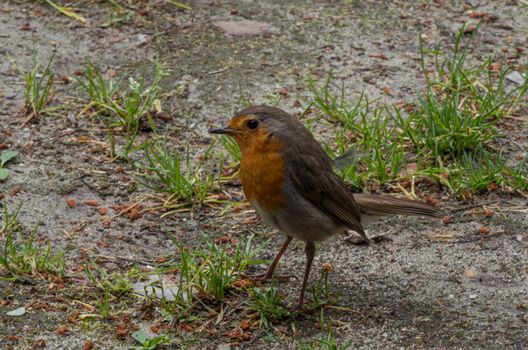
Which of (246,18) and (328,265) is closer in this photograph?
(328,265)

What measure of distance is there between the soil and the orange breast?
0.58 meters

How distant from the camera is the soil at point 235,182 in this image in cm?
470

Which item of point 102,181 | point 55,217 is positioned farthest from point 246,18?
point 55,217

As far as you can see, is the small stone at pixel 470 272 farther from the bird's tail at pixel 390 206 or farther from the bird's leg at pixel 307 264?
the bird's leg at pixel 307 264

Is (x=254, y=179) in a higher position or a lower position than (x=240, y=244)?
higher

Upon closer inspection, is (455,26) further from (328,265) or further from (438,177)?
(328,265)

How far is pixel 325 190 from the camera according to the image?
195 inches

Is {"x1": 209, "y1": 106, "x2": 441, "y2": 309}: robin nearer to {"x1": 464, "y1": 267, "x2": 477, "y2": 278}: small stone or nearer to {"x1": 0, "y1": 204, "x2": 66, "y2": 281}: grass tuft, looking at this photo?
{"x1": 464, "y1": 267, "x2": 477, "y2": 278}: small stone

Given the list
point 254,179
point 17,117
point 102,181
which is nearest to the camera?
point 254,179

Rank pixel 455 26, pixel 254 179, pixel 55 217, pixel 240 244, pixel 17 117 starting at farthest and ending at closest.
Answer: pixel 455 26 < pixel 17 117 < pixel 55 217 < pixel 240 244 < pixel 254 179

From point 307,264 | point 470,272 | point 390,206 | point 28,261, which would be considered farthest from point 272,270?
point 28,261

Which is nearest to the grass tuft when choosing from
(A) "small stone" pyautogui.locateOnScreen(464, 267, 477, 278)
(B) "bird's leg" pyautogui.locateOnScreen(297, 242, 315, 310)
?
(B) "bird's leg" pyautogui.locateOnScreen(297, 242, 315, 310)

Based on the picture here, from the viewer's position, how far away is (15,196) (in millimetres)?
5715

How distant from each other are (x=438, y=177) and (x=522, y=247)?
747 millimetres
